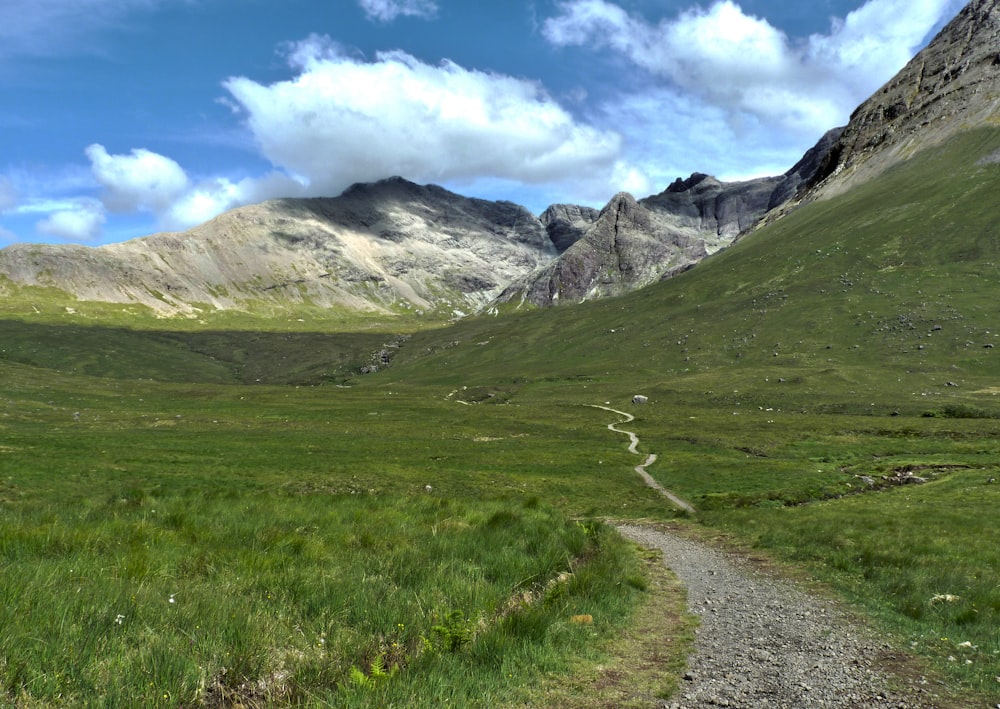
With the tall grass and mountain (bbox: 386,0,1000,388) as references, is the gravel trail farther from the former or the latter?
mountain (bbox: 386,0,1000,388)

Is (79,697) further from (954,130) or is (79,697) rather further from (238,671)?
(954,130)

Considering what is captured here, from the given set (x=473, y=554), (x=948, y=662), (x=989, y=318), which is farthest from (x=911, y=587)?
(x=989, y=318)

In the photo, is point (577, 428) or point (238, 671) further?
point (577, 428)

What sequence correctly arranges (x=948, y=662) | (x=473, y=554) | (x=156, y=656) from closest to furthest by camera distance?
(x=156, y=656), (x=948, y=662), (x=473, y=554)

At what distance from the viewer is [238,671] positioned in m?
6.51

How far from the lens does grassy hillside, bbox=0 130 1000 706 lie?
6996 millimetres

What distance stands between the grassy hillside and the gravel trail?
128 cm

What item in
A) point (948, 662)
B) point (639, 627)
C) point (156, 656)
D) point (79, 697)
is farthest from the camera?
point (639, 627)

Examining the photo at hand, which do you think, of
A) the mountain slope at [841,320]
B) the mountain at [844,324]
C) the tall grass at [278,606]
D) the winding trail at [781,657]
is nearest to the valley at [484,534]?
the tall grass at [278,606]

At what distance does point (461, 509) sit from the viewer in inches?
740

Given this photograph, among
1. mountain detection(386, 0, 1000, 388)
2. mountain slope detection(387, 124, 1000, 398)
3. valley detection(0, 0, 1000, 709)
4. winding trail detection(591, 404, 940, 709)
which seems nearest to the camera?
valley detection(0, 0, 1000, 709)

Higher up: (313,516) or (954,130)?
(954,130)

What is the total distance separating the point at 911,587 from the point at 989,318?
138m

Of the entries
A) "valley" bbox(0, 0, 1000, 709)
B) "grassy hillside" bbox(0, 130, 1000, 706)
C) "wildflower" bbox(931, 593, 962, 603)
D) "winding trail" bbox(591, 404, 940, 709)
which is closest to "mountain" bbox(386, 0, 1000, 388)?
"grassy hillside" bbox(0, 130, 1000, 706)
